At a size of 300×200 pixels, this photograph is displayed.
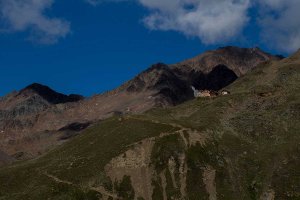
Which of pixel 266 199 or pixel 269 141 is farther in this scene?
pixel 269 141

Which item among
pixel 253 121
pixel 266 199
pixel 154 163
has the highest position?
pixel 253 121

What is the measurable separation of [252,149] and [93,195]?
56017mm

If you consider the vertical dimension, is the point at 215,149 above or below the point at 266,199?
above

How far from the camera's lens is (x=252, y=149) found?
175 m

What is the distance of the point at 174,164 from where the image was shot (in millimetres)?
166625

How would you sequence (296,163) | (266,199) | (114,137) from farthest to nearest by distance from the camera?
(114,137)
(296,163)
(266,199)

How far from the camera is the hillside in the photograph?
15362 cm

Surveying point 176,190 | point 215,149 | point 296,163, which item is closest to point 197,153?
point 215,149

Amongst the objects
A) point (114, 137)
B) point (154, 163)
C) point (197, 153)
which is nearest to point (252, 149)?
point (197, 153)

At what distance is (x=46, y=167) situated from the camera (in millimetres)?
171500

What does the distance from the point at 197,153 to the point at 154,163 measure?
47.2 feet

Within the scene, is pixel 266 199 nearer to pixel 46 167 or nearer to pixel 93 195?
pixel 93 195

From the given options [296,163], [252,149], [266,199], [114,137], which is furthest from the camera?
[114,137]

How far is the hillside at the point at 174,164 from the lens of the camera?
504ft
